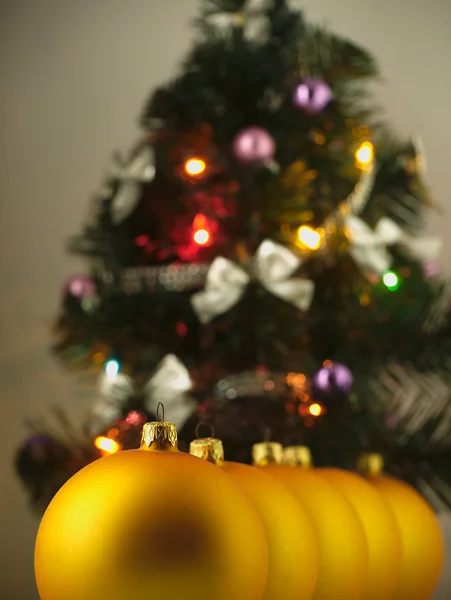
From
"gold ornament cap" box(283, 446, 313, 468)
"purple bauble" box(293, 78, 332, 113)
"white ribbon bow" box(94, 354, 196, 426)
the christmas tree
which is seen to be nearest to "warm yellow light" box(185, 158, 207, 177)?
the christmas tree

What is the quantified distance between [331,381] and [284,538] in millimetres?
267

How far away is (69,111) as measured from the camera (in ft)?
3.59

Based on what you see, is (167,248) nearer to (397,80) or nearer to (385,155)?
(385,155)

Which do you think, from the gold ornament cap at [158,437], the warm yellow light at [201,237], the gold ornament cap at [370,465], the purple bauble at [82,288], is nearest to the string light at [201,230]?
the warm yellow light at [201,237]

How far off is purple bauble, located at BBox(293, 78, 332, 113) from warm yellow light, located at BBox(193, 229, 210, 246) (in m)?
0.15

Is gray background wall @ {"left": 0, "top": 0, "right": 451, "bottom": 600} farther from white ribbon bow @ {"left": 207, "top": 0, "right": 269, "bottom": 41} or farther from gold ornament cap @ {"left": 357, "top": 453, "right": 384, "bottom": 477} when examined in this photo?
gold ornament cap @ {"left": 357, "top": 453, "right": 384, "bottom": 477}

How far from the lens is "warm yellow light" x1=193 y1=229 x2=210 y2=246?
2.35 feet

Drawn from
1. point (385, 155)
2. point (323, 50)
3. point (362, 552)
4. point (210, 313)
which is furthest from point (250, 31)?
point (362, 552)

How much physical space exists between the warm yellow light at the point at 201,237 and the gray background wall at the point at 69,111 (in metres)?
0.37

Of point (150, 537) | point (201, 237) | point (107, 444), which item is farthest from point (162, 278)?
point (150, 537)

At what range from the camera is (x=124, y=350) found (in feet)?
2.30

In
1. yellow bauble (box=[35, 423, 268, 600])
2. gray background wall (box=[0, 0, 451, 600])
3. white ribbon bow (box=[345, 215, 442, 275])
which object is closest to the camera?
yellow bauble (box=[35, 423, 268, 600])

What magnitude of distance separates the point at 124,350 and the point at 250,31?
0.35 m

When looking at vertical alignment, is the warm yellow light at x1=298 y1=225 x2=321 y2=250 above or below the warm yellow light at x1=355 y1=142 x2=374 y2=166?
below
